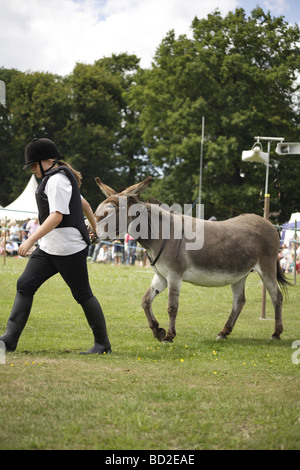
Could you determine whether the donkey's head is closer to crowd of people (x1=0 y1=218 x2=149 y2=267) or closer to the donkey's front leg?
the donkey's front leg

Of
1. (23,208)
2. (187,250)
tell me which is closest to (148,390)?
(187,250)

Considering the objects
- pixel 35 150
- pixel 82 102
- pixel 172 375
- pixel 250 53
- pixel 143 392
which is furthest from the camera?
pixel 82 102

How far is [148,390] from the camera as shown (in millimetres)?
4906

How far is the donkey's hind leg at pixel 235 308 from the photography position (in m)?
8.32

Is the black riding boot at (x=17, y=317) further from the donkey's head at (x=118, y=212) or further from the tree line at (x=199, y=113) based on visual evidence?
the tree line at (x=199, y=113)

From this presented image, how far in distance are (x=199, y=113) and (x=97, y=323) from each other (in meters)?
33.1

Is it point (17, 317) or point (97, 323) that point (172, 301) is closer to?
point (97, 323)

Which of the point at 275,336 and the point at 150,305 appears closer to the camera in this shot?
the point at 150,305

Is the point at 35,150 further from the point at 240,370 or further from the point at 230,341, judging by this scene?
the point at 230,341

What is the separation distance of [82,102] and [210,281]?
132 ft

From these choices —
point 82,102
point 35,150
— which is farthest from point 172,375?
point 82,102

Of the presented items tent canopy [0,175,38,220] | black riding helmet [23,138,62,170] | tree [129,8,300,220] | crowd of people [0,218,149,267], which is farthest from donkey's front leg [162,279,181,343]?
tree [129,8,300,220]
